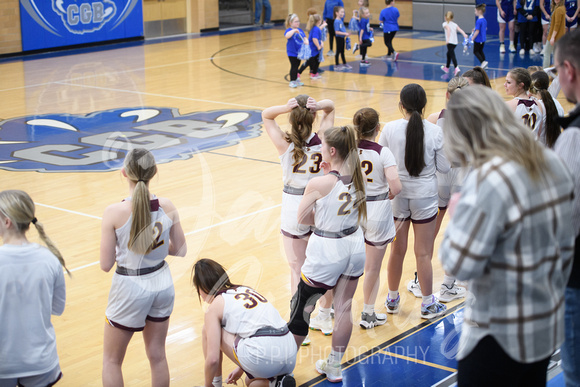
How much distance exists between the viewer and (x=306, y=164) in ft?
16.6

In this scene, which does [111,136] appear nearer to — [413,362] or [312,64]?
[312,64]

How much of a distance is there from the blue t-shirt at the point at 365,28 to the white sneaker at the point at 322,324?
14.1 meters

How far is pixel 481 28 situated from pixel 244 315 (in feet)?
49.1

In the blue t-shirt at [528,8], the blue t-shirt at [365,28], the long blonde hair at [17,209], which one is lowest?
the long blonde hair at [17,209]

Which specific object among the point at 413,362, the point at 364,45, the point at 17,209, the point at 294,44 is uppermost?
the point at 294,44

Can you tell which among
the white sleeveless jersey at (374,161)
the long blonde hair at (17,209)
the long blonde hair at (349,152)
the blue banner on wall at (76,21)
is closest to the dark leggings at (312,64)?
the blue banner on wall at (76,21)

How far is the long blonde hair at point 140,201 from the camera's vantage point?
3838 millimetres

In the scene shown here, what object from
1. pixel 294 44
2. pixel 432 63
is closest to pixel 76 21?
pixel 294 44

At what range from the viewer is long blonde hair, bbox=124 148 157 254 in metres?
3.84

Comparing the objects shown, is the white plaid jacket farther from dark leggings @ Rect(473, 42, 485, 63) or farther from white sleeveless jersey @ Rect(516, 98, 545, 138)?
dark leggings @ Rect(473, 42, 485, 63)

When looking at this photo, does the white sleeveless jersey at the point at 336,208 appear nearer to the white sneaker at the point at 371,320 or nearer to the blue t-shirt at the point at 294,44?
the white sneaker at the point at 371,320

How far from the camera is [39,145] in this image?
11266 mm

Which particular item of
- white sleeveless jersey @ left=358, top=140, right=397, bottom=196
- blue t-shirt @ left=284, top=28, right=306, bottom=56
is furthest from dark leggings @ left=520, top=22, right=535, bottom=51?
white sleeveless jersey @ left=358, top=140, right=397, bottom=196

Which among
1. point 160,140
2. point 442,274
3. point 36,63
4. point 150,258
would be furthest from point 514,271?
point 36,63
